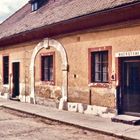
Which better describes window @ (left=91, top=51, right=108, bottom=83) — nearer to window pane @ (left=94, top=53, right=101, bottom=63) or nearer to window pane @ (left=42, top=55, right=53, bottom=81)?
window pane @ (left=94, top=53, right=101, bottom=63)

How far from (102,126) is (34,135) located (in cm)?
225

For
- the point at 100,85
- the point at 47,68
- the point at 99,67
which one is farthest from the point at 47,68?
the point at 100,85

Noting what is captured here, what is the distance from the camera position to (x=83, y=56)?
44.1ft

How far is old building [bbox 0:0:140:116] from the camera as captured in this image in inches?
450

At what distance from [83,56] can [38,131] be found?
4.52 metres

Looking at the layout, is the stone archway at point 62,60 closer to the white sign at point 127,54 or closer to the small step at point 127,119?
the white sign at point 127,54

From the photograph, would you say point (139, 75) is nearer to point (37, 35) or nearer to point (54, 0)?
point (37, 35)

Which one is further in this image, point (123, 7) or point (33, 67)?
point (33, 67)

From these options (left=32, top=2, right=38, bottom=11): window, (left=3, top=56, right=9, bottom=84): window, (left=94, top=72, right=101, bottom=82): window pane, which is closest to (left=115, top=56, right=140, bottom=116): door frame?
(left=94, top=72, right=101, bottom=82): window pane

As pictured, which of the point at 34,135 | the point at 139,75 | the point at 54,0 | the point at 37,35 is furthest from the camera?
the point at 54,0

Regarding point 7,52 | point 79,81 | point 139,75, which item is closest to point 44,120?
point 79,81

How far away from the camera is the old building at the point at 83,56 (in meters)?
11.4

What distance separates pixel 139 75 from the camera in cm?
1127

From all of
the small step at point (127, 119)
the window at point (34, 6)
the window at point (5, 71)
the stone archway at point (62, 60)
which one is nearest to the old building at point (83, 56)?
the stone archway at point (62, 60)
